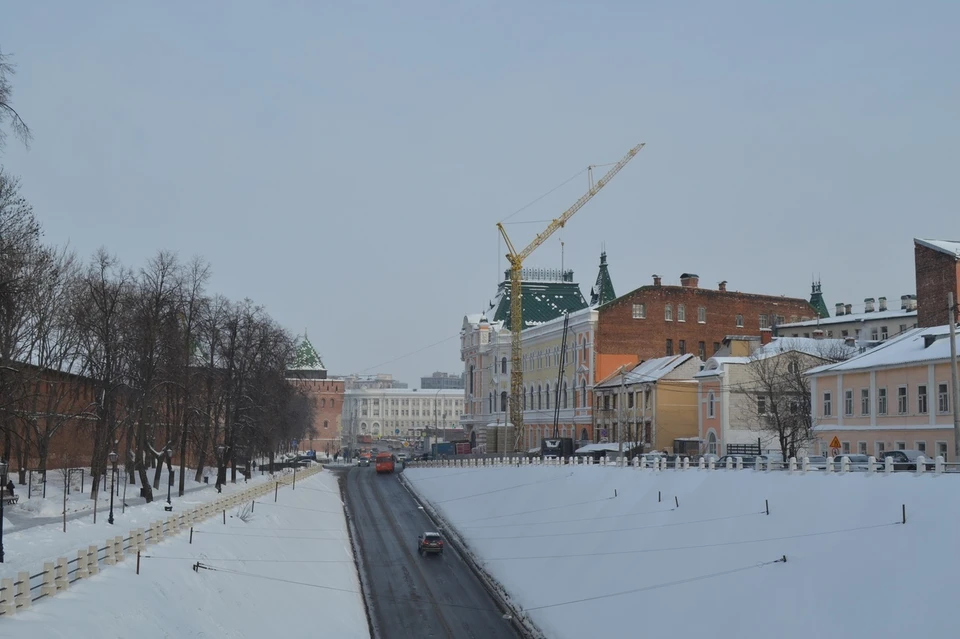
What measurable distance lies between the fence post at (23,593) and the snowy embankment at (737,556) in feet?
60.8

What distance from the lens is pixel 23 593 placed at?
23.6m

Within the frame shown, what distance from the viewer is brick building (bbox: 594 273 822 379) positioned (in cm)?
9081

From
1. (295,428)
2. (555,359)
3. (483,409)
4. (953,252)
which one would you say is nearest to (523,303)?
(483,409)

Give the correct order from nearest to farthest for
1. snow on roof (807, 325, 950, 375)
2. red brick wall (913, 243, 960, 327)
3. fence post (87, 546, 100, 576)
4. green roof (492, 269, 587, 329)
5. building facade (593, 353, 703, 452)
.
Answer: fence post (87, 546, 100, 576)
snow on roof (807, 325, 950, 375)
red brick wall (913, 243, 960, 327)
building facade (593, 353, 703, 452)
green roof (492, 269, 587, 329)

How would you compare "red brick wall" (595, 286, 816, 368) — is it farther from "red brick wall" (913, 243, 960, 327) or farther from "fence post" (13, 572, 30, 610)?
"fence post" (13, 572, 30, 610)

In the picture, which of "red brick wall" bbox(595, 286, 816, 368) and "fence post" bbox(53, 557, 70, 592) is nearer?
"fence post" bbox(53, 557, 70, 592)

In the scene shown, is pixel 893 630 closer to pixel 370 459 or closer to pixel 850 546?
pixel 850 546

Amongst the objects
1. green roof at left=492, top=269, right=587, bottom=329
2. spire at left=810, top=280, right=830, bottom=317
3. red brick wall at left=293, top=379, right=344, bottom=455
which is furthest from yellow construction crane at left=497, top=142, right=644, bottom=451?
red brick wall at left=293, top=379, right=344, bottom=455

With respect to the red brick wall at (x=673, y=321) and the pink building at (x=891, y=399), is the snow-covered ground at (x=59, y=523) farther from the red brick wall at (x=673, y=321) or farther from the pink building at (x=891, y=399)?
the red brick wall at (x=673, y=321)

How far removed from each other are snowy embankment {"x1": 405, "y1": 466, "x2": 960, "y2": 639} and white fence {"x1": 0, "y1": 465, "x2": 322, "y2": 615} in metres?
14.3

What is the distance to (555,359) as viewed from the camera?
99250 mm

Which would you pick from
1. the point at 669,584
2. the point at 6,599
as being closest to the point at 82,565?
the point at 6,599

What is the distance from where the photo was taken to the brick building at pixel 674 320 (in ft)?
298

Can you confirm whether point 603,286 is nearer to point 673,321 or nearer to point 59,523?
point 673,321
